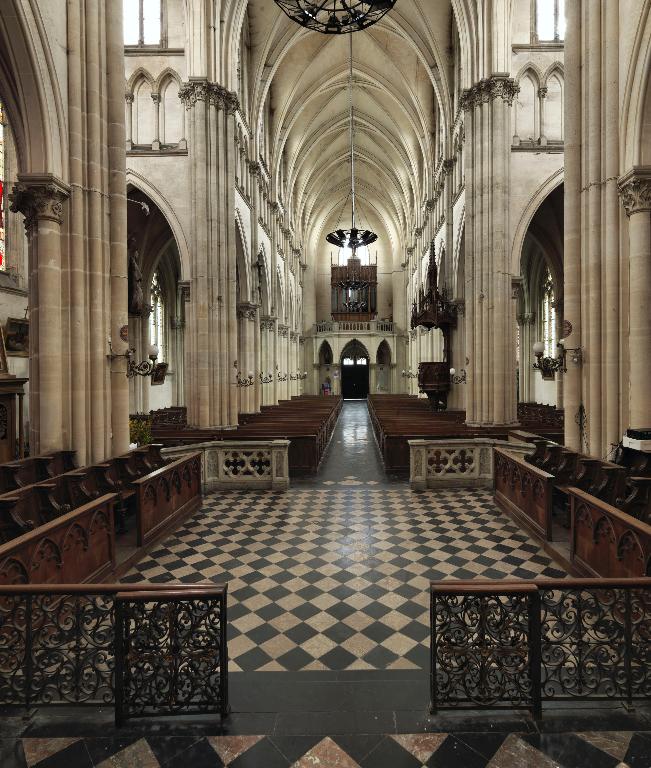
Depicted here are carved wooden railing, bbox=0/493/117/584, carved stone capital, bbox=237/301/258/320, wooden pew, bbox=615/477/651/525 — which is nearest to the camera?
carved wooden railing, bbox=0/493/117/584

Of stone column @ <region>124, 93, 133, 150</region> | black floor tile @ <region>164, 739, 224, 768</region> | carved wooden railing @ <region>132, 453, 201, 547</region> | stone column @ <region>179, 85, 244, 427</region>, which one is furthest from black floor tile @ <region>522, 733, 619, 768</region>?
stone column @ <region>124, 93, 133, 150</region>

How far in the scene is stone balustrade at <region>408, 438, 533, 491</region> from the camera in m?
9.80

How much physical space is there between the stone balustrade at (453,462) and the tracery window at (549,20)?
1346 centimetres

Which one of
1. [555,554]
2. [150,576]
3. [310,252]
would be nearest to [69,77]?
[150,576]

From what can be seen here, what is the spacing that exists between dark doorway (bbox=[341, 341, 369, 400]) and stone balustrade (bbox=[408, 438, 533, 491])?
33566mm

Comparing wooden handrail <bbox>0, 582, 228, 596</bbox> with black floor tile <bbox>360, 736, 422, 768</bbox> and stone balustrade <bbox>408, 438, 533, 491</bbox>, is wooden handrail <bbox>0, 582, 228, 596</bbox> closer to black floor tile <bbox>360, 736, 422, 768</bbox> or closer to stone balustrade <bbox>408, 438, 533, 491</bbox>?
black floor tile <bbox>360, 736, 422, 768</bbox>

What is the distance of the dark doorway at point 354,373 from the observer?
43875 mm

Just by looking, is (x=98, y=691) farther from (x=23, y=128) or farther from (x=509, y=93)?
(x=509, y=93)

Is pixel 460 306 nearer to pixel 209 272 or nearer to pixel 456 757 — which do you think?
pixel 209 272

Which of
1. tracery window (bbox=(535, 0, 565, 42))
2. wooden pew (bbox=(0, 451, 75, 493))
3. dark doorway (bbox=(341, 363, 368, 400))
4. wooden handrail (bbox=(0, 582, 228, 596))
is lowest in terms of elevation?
wooden handrail (bbox=(0, 582, 228, 596))

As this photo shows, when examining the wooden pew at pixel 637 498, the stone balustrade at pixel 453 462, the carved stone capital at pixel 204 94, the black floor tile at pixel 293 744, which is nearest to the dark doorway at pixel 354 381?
the carved stone capital at pixel 204 94

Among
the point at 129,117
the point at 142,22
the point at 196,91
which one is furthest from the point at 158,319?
the point at 142,22

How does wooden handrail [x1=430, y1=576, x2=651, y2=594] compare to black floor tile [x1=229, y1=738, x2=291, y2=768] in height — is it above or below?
above

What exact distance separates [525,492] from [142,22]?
17.6m
